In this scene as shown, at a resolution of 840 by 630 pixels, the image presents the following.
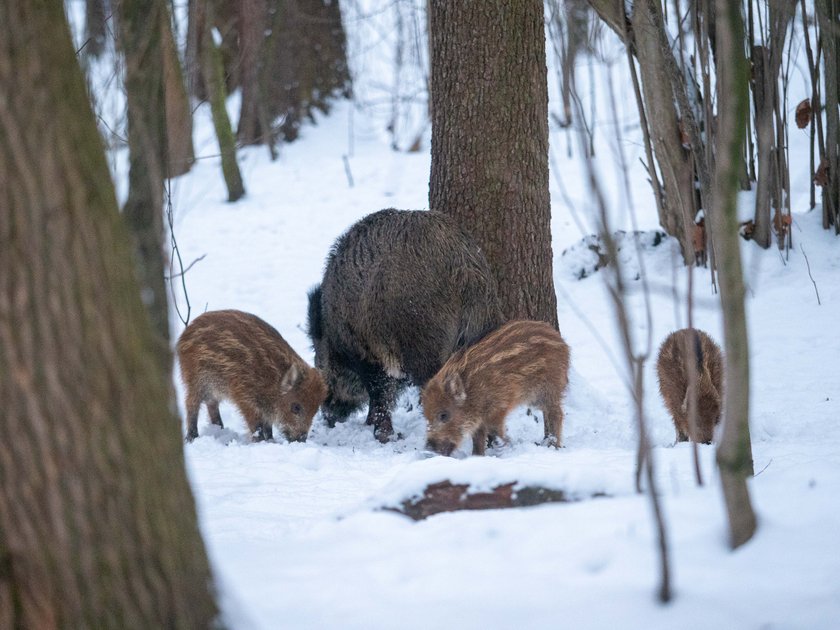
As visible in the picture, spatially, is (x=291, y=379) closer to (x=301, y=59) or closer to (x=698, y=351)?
(x=698, y=351)

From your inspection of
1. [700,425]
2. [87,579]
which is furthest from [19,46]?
[700,425]

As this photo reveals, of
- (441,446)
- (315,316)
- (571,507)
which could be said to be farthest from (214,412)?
(571,507)

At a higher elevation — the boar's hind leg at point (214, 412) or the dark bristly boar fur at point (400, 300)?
the dark bristly boar fur at point (400, 300)

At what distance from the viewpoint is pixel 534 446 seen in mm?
5941

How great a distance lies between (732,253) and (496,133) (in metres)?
3.76

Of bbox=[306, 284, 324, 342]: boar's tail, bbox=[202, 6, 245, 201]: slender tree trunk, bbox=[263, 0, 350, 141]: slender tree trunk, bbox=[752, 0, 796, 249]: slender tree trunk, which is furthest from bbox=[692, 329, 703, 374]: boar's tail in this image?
bbox=[263, 0, 350, 141]: slender tree trunk

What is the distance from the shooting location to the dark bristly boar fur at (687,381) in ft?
18.9

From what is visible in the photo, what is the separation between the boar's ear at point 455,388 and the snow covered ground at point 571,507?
43 cm

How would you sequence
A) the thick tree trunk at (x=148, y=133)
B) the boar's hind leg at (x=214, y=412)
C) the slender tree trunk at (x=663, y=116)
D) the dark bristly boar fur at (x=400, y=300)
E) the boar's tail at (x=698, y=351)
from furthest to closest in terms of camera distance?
the slender tree trunk at (x=663, y=116)
the boar's hind leg at (x=214, y=412)
the dark bristly boar fur at (x=400, y=300)
the boar's tail at (x=698, y=351)
the thick tree trunk at (x=148, y=133)

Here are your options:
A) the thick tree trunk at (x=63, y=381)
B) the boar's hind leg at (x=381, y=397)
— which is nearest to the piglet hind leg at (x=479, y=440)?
the boar's hind leg at (x=381, y=397)

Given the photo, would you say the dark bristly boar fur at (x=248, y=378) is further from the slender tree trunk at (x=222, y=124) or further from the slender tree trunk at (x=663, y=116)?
the slender tree trunk at (x=222, y=124)

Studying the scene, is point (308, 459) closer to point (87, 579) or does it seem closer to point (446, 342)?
point (446, 342)

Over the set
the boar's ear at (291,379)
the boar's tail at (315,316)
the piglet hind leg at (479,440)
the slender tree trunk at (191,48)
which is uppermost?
the slender tree trunk at (191,48)

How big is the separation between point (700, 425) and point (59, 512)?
430 cm
